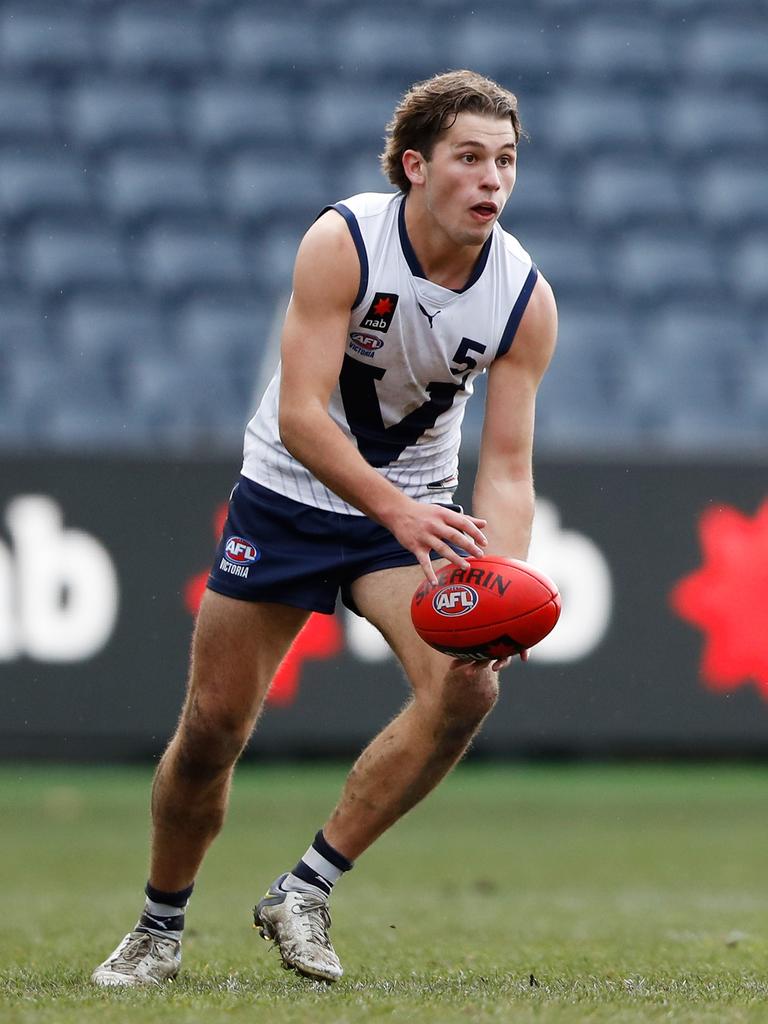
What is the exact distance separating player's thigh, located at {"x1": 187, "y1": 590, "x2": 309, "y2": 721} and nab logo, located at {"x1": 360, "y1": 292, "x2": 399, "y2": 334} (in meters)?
0.72

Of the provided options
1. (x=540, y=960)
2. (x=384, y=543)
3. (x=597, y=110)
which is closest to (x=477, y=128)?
(x=384, y=543)

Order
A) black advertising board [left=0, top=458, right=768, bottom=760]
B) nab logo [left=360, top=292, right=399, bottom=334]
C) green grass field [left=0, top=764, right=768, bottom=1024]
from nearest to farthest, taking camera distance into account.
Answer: green grass field [left=0, top=764, right=768, bottom=1024]
nab logo [left=360, top=292, right=399, bottom=334]
black advertising board [left=0, top=458, right=768, bottom=760]

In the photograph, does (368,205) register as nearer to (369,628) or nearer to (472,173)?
(472,173)

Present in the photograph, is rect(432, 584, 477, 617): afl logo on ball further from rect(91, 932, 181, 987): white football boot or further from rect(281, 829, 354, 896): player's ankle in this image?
rect(91, 932, 181, 987): white football boot

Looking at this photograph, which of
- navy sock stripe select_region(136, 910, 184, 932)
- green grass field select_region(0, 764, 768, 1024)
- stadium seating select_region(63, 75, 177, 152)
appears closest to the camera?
green grass field select_region(0, 764, 768, 1024)

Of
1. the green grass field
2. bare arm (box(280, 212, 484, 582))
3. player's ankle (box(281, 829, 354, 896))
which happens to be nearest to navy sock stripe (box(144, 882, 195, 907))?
the green grass field

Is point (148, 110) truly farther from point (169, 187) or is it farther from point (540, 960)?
point (540, 960)

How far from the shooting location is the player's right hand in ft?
13.1

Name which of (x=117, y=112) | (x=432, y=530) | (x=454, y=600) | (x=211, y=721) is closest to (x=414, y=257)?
(x=432, y=530)

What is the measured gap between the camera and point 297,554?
4.47 m

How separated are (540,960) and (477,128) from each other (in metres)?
2.16

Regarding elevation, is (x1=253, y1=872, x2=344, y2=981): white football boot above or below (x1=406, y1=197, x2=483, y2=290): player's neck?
below

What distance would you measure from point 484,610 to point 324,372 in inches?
26.1

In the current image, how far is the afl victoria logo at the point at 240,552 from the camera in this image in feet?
14.7
